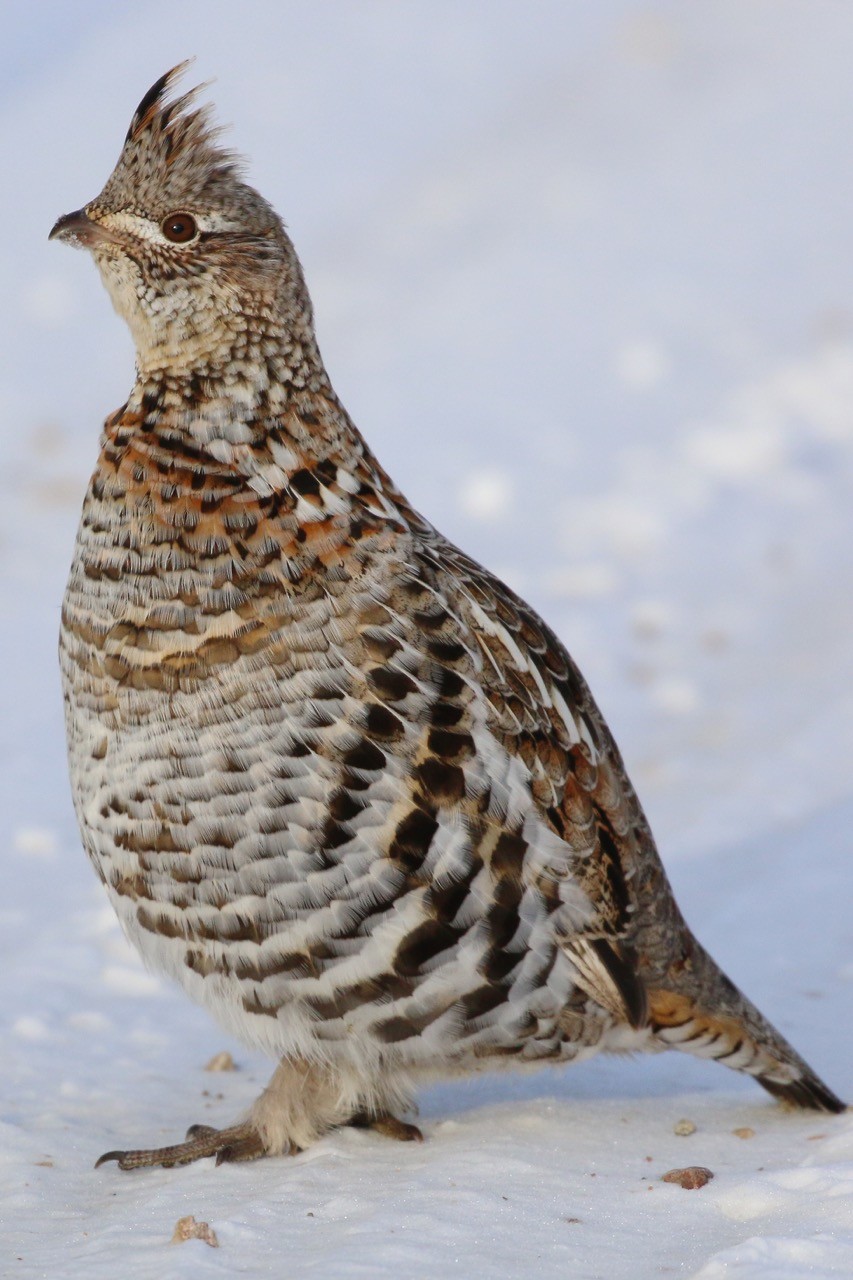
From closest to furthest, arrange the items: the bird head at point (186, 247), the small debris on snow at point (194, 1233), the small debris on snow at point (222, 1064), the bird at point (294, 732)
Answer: the small debris on snow at point (194, 1233) < the bird at point (294, 732) < the bird head at point (186, 247) < the small debris on snow at point (222, 1064)

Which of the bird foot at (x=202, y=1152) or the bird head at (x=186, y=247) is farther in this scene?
the bird foot at (x=202, y=1152)

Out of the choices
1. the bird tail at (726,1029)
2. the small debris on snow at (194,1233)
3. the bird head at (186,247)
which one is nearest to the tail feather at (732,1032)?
the bird tail at (726,1029)

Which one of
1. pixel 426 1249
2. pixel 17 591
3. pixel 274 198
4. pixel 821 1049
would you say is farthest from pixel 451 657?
pixel 274 198

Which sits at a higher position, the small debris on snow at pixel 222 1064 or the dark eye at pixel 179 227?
the dark eye at pixel 179 227

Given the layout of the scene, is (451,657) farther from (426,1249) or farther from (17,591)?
(17,591)

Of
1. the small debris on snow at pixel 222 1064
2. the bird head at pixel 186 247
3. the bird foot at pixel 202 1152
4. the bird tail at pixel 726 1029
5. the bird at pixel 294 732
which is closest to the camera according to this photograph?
the bird at pixel 294 732

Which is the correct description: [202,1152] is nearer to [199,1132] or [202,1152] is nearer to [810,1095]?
[199,1132]

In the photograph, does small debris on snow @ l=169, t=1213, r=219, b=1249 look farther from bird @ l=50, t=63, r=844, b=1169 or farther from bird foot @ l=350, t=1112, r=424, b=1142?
bird foot @ l=350, t=1112, r=424, b=1142

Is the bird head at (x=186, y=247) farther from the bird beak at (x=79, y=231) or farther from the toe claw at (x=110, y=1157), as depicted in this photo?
the toe claw at (x=110, y=1157)

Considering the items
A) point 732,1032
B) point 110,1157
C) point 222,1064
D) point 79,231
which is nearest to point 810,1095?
point 732,1032
